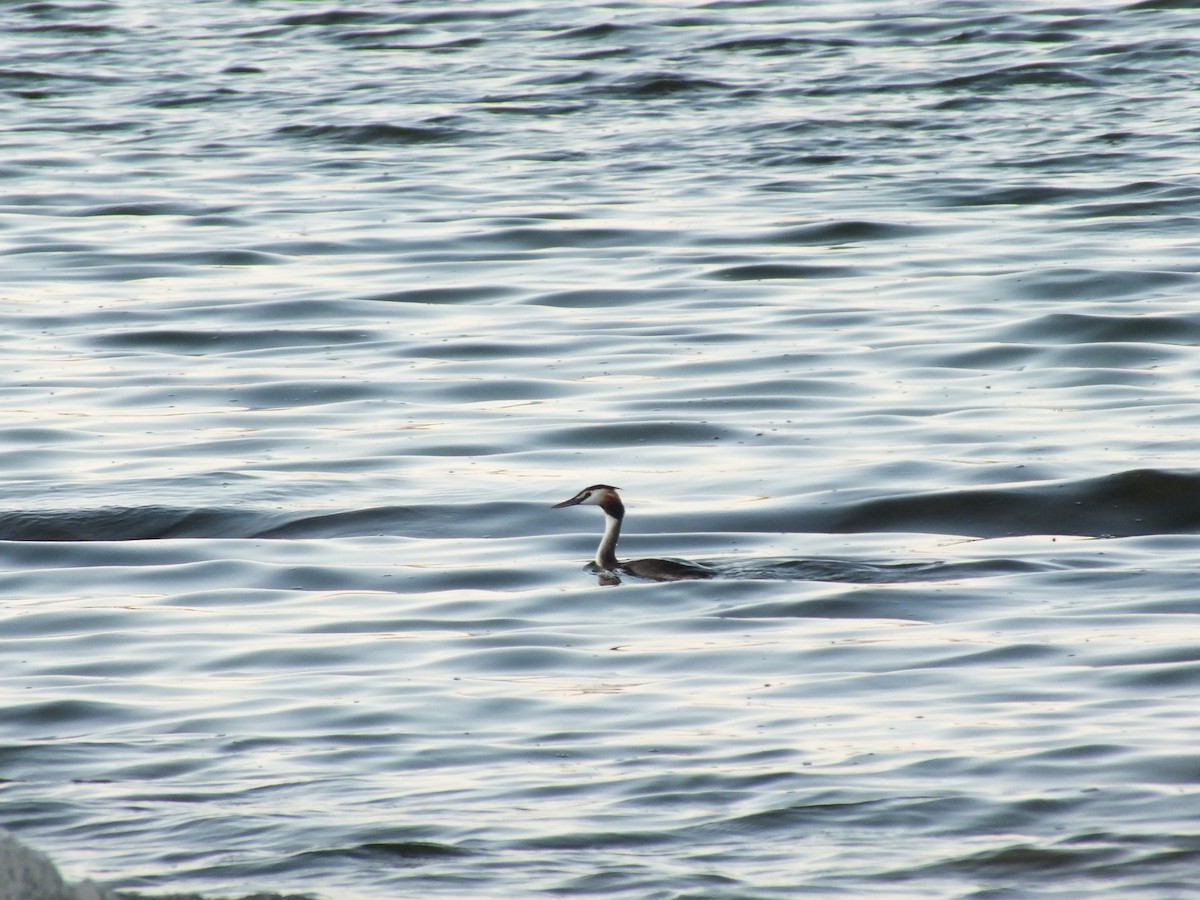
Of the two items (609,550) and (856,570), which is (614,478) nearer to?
(609,550)

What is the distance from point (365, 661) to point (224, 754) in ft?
4.43

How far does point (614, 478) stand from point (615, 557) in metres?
1.82

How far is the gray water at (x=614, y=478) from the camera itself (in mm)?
6984

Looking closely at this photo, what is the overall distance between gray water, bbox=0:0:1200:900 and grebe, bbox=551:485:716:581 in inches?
5.9

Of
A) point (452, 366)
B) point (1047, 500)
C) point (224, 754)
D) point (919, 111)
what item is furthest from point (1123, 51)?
point (224, 754)

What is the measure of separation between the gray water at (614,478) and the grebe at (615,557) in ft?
0.49

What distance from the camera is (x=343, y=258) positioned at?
19.5 m

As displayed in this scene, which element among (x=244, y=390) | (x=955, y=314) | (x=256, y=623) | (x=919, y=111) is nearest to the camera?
(x=256, y=623)

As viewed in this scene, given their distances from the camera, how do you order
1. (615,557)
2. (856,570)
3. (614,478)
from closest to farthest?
(856,570) < (615,557) < (614,478)

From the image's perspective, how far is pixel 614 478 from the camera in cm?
1266

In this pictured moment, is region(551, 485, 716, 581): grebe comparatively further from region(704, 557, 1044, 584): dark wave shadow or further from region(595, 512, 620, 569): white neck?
region(704, 557, 1044, 584): dark wave shadow

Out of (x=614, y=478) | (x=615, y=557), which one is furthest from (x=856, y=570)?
(x=614, y=478)

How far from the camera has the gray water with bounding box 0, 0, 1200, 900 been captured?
698cm

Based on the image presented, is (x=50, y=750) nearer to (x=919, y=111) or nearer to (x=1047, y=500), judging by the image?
(x=1047, y=500)
